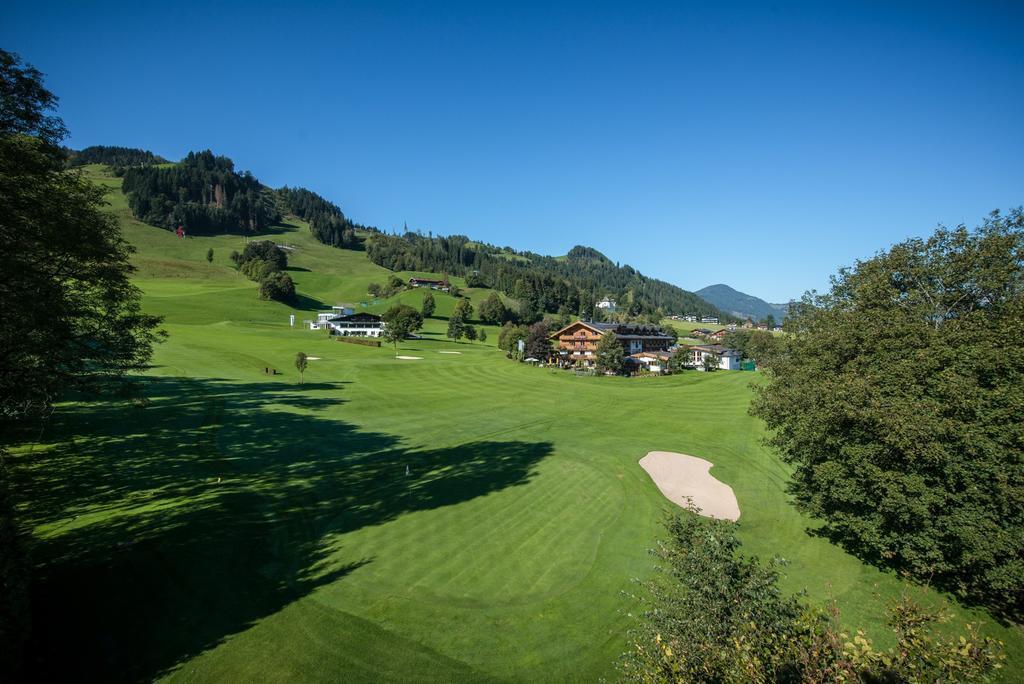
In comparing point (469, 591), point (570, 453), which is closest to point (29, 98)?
point (469, 591)

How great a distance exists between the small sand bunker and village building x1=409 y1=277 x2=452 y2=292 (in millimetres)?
155111

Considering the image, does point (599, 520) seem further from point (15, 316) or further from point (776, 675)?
point (15, 316)

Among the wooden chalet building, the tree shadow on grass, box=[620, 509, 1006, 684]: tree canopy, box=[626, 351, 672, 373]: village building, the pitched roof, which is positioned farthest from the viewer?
the pitched roof

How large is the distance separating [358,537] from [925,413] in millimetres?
24420

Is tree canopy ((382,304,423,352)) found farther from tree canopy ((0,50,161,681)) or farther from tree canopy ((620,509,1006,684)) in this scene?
tree canopy ((620,509,1006,684))

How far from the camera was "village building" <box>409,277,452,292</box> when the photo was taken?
591 ft

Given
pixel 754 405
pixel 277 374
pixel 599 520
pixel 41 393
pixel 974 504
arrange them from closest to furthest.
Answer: pixel 974 504, pixel 41 393, pixel 599 520, pixel 754 405, pixel 277 374

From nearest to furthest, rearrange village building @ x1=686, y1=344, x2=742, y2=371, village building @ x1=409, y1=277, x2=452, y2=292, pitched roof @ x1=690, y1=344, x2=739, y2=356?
village building @ x1=686, y1=344, x2=742, y2=371 → pitched roof @ x1=690, y1=344, x2=739, y2=356 → village building @ x1=409, y1=277, x2=452, y2=292

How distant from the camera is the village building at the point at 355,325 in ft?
345

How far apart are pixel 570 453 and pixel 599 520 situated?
981 cm

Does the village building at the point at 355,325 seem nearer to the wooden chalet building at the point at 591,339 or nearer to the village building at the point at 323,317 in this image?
the village building at the point at 323,317

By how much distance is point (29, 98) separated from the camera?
16.7 meters

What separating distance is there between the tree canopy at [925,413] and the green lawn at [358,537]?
2.48 metres

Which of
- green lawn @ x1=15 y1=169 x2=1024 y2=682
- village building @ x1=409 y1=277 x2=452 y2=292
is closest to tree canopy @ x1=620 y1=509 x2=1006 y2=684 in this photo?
green lawn @ x1=15 y1=169 x2=1024 y2=682
